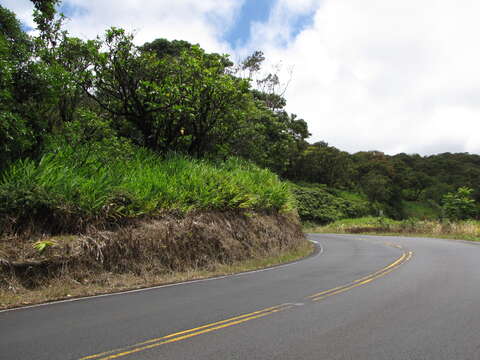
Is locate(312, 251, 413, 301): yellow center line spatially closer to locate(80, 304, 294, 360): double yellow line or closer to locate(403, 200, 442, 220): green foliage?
locate(80, 304, 294, 360): double yellow line

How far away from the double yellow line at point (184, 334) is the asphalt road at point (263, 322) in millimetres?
14

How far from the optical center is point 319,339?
20.2 feet

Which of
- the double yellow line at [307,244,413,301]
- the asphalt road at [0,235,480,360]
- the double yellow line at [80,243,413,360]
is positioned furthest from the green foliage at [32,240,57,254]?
the double yellow line at [307,244,413,301]

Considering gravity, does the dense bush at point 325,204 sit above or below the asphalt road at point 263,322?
above

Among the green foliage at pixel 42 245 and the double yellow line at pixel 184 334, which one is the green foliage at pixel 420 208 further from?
the double yellow line at pixel 184 334

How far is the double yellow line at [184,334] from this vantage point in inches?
214

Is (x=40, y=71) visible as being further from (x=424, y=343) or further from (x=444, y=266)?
(x=444, y=266)

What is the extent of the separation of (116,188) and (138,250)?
6.69 feet

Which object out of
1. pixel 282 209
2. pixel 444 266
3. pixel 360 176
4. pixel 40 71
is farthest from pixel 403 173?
pixel 40 71

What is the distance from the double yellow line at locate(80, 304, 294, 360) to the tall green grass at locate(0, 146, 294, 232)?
6124mm

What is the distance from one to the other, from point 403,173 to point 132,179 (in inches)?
2799

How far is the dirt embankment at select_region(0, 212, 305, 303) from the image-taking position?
391 inches

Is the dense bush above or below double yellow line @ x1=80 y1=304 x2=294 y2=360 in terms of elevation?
above

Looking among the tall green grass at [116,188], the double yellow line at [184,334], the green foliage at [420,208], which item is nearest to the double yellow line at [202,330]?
the double yellow line at [184,334]
